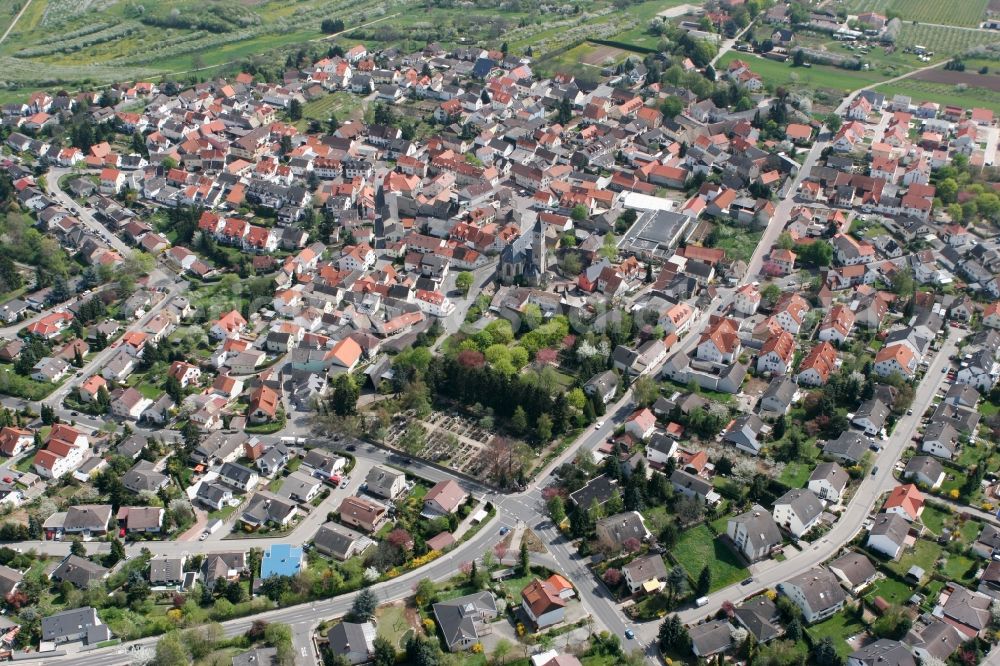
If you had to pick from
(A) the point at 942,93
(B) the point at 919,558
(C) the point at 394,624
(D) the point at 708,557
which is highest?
(C) the point at 394,624

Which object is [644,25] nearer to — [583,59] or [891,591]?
[583,59]

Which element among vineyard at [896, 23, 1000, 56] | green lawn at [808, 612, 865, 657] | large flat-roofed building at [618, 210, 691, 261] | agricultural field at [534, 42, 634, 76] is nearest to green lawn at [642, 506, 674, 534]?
green lawn at [808, 612, 865, 657]

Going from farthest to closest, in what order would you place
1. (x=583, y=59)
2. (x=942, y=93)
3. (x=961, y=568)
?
(x=583, y=59)
(x=942, y=93)
(x=961, y=568)

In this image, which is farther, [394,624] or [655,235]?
[655,235]

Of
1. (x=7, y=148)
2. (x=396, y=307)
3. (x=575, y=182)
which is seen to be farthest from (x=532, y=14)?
(x=396, y=307)

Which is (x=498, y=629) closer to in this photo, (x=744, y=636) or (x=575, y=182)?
(x=744, y=636)

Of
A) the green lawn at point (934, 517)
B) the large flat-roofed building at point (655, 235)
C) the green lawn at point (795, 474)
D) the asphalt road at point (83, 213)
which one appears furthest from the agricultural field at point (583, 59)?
the green lawn at point (934, 517)

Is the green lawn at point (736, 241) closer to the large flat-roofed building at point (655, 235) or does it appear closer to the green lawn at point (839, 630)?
the large flat-roofed building at point (655, 235)

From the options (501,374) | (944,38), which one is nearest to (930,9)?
(944,38)
